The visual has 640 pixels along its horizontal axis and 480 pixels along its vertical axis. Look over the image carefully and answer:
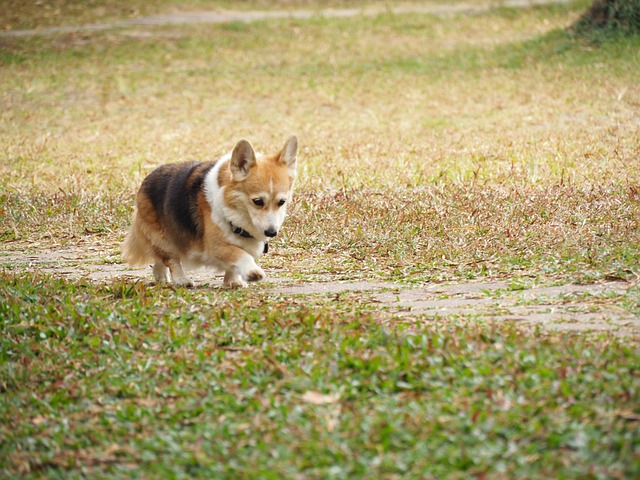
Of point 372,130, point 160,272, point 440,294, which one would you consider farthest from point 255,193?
point 372,130

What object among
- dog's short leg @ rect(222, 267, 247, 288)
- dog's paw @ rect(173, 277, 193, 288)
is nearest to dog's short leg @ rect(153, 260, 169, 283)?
dog's paw @ rect(173, 277, 193, 288)

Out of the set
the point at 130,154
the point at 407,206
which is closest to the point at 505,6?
the point at 130,154

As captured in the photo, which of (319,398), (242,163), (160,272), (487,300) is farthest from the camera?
(160,272)

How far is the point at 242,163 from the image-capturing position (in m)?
5.90

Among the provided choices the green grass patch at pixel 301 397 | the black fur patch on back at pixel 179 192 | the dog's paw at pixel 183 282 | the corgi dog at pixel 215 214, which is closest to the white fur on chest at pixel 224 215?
the corgi dog at pixel 215 214

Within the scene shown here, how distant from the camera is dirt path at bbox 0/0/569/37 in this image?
Answer: 821 inches

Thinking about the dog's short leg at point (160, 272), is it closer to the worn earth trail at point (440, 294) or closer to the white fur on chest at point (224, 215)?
the worn earth trail at point (440, 294)

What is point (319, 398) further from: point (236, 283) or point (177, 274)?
point (177, 274)

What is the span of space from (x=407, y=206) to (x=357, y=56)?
1064 centimetres

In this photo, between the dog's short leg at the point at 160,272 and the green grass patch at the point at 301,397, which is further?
the dog's short leg at the point at 160,272

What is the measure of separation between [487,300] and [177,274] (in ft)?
7.32

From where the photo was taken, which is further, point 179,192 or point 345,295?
point 179,192

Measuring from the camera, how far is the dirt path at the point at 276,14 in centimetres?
2086

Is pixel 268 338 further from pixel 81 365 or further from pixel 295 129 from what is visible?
pixel 295 129
